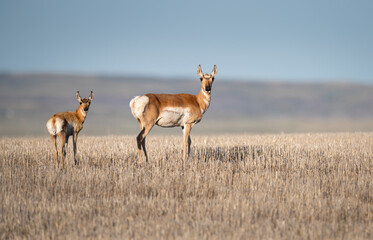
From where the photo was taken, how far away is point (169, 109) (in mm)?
11398

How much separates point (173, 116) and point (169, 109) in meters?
0.24

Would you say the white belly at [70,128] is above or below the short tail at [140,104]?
below

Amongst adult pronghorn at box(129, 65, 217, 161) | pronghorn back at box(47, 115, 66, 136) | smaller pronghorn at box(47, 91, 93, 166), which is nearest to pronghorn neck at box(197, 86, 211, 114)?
A: adult pronghorn at box(129, 65, 217, 161)

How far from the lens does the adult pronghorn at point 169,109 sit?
11.2m

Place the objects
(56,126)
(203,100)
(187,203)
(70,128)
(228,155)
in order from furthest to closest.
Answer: (228,155), (203,100), (70,128), (56,126), (187,203)

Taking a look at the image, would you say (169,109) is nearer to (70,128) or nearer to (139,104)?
(139,104)

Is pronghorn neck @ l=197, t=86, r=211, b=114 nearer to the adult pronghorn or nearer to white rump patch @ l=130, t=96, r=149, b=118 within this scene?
the adult pronghorn

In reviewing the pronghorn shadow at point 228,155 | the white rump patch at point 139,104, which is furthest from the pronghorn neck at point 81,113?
the pronghorn shadow at point 228,155

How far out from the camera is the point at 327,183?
374 inches

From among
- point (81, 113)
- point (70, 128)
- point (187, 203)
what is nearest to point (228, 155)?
point (81, 113)

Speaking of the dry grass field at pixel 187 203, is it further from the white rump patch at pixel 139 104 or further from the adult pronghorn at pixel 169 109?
the white rump patch at pixel 139 104

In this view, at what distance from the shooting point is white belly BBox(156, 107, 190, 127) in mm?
11398

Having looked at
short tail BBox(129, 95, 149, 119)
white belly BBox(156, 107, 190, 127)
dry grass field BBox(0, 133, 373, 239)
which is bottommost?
dry grass field BBox(0, 133, 373, 239)

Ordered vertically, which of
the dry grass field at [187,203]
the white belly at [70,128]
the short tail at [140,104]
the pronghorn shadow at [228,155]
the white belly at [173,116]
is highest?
the short tail at [140,104]
